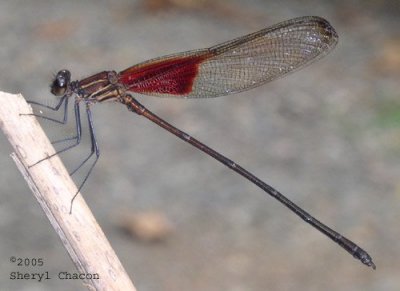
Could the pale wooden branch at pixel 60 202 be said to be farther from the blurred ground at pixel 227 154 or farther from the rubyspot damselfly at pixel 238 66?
the blurred ground at pixel 227 154

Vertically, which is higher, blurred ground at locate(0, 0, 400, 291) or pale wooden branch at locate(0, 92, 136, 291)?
blurred ground at locate(0, 0, 400, 291)

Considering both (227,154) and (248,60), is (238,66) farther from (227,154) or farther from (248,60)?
(227,154)

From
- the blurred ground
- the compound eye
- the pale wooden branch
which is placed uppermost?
the blurred ground

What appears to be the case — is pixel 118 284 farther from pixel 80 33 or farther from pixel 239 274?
pixel 80 33

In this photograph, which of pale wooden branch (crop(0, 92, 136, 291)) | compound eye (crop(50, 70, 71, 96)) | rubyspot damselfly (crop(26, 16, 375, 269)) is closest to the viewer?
pale wooden branch (crop(0, 92, 136, 291))

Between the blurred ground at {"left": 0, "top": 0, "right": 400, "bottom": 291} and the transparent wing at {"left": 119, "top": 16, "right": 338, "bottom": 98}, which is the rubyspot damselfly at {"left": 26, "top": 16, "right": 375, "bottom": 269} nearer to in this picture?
the transparent wing at {"left": 119, "top": 16, "right": 338, "bottom": 98}

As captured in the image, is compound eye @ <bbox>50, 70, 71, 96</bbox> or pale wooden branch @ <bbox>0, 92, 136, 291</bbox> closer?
pale wooden branch @ <bbox>0, 92, 136, 291</bbox>

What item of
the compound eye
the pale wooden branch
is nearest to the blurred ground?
the compound eye

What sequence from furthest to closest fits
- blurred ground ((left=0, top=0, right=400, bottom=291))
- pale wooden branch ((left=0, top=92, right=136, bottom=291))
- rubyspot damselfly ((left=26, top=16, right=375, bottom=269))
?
blurred ground ((left=0, top=0, right=400, bottom=291)) < rubyspot damselfly ((left=26, top=16, right=375, bottom=269)) < pale wooden branch ((left=0, top=92, right=136, bottom=291))
